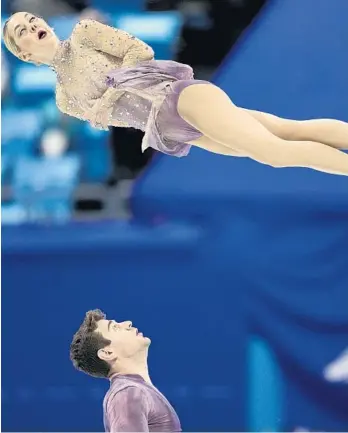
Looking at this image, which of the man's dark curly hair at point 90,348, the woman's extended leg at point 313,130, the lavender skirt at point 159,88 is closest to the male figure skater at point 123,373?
the man's dark curly hair at point 90,348

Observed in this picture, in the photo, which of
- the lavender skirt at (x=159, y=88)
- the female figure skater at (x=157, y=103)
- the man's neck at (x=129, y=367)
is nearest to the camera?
the man's neck at (x=129, y=367)

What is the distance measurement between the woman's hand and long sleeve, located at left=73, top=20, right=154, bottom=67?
0.17 m

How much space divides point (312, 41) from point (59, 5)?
131cm

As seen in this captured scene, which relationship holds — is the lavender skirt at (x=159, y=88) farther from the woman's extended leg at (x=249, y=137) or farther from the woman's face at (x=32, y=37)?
the woman's face at (x=32, y=37)

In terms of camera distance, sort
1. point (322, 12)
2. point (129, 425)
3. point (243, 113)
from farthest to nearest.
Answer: point (322, 12), point (243, 113), point (129, 425)

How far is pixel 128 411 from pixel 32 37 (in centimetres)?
150

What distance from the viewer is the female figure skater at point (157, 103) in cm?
338

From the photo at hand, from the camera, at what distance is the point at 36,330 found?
4949 millimetres

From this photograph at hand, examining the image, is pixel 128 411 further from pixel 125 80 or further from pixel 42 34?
pixel 42 34

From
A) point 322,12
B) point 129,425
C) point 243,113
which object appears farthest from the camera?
point 322,12

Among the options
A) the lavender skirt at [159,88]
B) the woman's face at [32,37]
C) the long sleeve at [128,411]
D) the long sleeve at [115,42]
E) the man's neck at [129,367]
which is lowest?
the long sleeve at [128,411]

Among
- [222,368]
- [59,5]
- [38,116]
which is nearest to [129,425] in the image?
[222,368]

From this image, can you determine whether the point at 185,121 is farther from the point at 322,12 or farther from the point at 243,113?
the point at 322,12

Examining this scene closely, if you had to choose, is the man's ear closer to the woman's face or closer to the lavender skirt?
the lavender skirt
